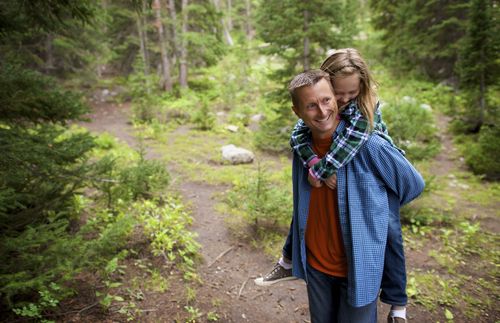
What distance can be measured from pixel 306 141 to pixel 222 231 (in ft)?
14.0

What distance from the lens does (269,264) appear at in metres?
5.04

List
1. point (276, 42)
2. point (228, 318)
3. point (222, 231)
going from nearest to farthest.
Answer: point (228, 318) < point (222, 231) < point (276, 42)

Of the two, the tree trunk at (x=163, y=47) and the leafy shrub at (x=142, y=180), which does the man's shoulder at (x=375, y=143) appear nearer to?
the leafy shrub at (x=142, y=180)

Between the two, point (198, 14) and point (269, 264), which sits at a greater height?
point (198, 14)

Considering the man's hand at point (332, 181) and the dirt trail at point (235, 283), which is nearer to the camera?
the man's hand at point (332, 181)

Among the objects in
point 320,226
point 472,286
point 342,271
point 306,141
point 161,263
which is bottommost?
point 472,286

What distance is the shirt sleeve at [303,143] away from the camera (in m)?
2.06

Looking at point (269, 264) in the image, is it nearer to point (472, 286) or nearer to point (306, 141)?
point (472, 286)

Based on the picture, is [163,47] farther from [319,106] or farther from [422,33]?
[319,106]

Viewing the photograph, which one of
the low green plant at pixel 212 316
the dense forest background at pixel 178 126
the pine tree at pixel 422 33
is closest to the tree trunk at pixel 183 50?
the dense forest background at pixel 178 126

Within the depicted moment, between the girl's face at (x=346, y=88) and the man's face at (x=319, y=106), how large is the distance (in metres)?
0.11

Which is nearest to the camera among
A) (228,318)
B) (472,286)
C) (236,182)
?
Result: (228,318)

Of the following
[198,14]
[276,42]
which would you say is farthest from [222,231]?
[198,14]

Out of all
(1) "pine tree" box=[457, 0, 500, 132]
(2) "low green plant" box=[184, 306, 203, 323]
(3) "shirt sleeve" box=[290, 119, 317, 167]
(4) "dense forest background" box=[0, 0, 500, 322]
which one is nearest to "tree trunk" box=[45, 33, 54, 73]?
(4) "dense forest background" box=[0, 0, 500, 322]
